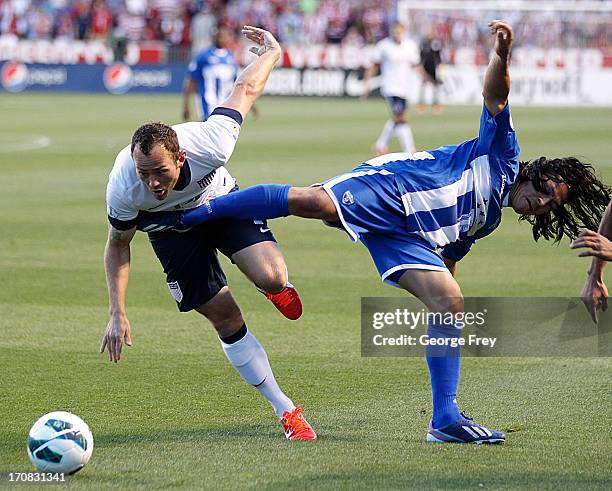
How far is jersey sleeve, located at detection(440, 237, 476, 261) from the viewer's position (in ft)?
19.3

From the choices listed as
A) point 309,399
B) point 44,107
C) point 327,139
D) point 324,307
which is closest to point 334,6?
point 44,107

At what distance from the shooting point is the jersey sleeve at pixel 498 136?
552 centimetres

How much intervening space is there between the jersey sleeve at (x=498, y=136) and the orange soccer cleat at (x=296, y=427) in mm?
1627

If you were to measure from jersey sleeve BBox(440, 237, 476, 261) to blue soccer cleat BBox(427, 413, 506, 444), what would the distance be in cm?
87

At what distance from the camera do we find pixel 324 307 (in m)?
9.30

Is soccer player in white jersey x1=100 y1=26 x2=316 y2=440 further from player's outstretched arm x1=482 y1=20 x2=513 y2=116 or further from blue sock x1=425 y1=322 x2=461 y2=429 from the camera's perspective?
player's outstretched arm x1=482 y1=20 x2=513 y2=116

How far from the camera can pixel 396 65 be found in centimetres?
2286

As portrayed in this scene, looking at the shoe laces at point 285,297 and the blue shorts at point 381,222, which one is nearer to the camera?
the blue shorts at point 381,222

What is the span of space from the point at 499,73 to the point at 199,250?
1.80 metres

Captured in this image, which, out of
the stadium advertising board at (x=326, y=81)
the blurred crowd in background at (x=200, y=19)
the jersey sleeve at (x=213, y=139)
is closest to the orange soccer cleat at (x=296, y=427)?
the jersey sleeve at (x=213, y=139)

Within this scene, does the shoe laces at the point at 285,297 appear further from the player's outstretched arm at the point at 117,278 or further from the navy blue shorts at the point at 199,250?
the player's outstretched arm at the point at 117,278

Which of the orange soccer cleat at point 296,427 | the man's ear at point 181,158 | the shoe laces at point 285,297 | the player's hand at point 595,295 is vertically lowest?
the orange soccer cleat at point 296,427

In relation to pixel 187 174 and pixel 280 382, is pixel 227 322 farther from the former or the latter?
pixel 280 382

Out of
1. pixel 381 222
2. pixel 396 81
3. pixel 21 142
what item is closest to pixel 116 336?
pixel 381 222
